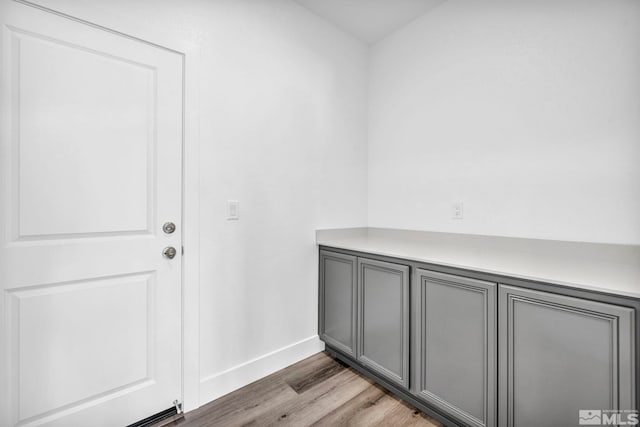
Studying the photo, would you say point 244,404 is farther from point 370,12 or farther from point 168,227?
point 370,12

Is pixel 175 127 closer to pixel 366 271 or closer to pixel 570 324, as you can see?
pixel 366 271

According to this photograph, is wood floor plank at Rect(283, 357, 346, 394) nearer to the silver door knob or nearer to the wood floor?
the wood floor

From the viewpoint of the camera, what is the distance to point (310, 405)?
1.64 m

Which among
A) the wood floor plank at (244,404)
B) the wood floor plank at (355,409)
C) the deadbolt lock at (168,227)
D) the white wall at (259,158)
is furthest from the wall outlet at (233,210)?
the wood floor plank at (355,409)

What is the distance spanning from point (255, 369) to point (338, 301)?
72 cm

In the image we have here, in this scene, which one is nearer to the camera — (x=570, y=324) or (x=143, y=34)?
(x=570, y=324)

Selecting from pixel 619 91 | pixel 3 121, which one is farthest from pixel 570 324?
pixel 3 121

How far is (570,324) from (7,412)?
7.55 feet

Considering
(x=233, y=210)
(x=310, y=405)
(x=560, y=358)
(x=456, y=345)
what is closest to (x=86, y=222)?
(x=233, y=210)

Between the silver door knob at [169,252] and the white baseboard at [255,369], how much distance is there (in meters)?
0.77

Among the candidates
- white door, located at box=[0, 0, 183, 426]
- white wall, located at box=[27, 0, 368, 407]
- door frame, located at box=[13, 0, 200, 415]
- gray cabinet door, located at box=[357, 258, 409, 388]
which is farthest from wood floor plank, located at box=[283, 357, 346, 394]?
white door, located at box=[0, 0, 183, 426]

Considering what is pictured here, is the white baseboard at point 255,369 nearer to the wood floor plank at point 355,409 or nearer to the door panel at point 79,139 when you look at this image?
the wood floor plank at point 355,409

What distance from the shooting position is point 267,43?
195cm

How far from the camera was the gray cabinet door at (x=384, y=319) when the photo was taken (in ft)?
5.33
